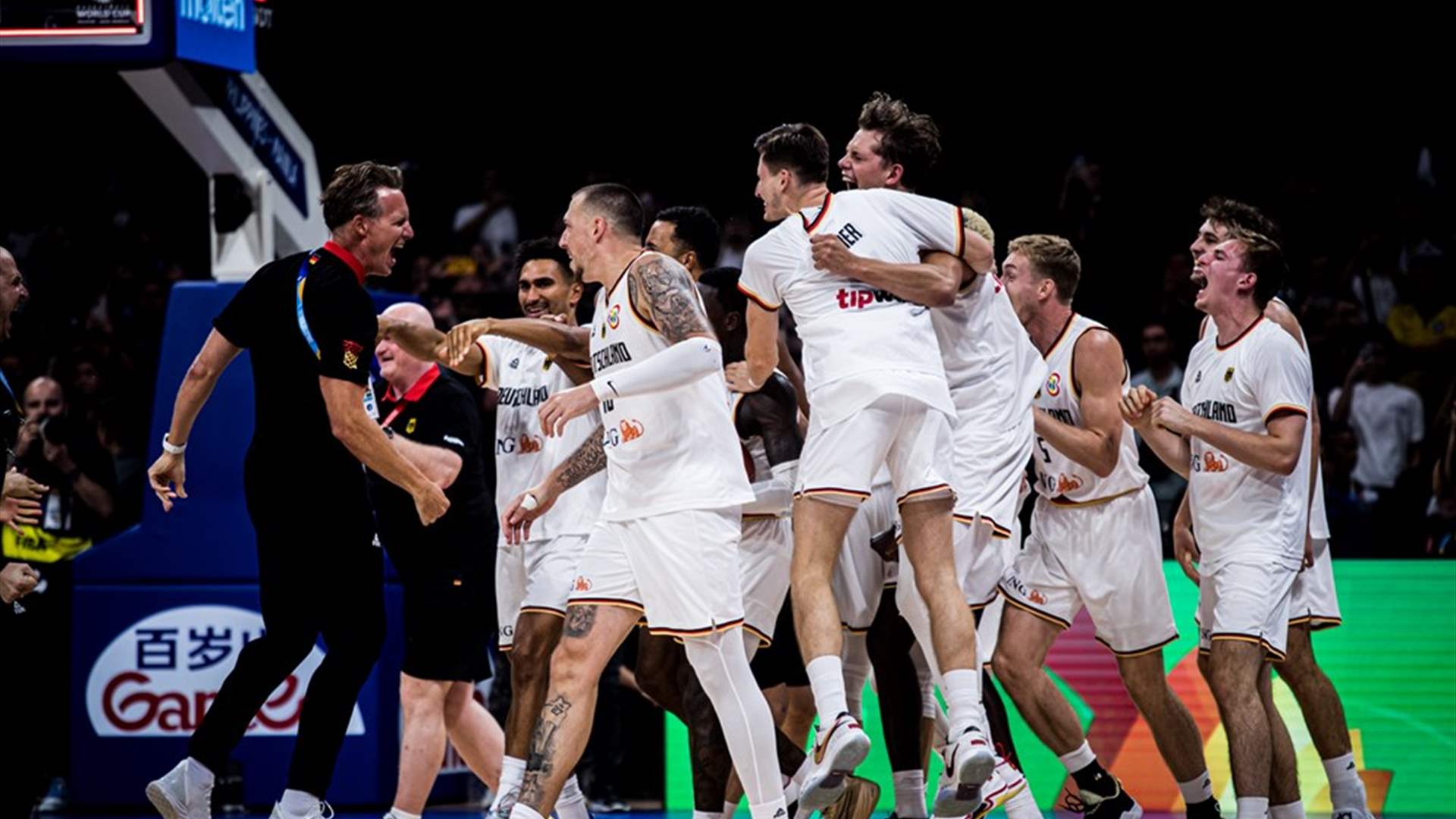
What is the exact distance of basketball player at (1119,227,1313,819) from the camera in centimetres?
814

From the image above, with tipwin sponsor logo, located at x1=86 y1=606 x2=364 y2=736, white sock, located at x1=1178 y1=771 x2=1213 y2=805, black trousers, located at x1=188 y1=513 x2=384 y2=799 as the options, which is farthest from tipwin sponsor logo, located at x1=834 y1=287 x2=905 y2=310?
tipwin sponsor logo, located at x1=86 y1=606 x2=364 y2=736

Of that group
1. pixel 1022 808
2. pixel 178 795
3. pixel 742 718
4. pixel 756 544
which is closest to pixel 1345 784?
pixel 1022 808

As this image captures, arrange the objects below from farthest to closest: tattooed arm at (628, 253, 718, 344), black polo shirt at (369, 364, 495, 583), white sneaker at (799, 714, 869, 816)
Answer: black polo shirt at (369, 364, 495, 583), tattooed arm at (628, 253, 718, 344), white sneaker at (799, 714, 869, 816)

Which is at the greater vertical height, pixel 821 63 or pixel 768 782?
pixel 821 63

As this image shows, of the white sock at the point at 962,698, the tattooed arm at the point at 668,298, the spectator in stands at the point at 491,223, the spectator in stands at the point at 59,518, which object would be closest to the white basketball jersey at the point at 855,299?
the tattooed arm at the point at 668,298

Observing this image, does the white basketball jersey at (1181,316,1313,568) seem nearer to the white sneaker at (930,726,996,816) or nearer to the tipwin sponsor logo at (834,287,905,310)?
the tipwin sponsor logo at (834,287,905,310)

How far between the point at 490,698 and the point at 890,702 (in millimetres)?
3974

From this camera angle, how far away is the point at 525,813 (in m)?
6.80

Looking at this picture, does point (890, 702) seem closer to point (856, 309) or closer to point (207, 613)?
point (856, 309)

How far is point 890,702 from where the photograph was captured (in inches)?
330

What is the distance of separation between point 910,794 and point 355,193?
3.59 metres

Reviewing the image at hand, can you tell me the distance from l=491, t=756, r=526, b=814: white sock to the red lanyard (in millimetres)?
1844

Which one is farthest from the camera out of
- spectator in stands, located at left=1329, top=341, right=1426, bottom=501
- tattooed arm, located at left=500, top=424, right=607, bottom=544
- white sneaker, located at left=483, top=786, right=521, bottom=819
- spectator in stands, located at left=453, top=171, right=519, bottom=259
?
spectator in stands, located at left=453, top=171, right=519, bottom=259

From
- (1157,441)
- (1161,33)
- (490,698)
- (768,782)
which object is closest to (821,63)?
(1161,33)
